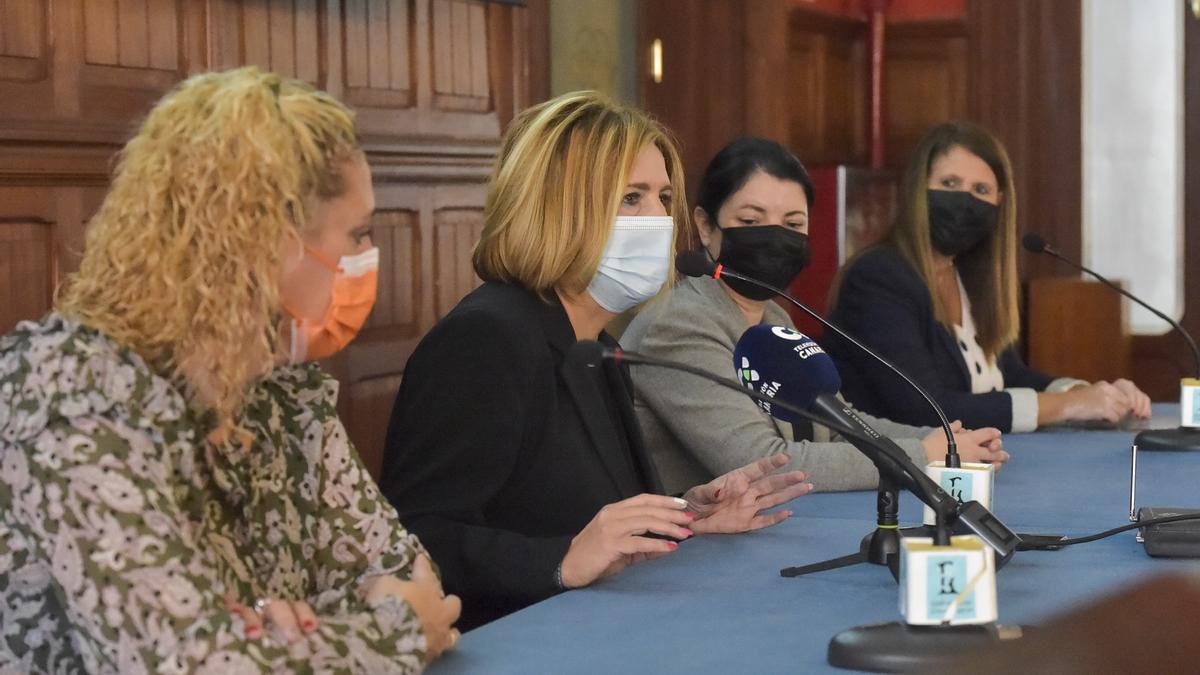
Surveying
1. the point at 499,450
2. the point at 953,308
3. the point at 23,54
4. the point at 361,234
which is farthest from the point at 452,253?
the point at 361,234

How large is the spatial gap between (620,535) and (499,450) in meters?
0.28

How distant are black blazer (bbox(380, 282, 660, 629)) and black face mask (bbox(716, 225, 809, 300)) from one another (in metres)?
0.66

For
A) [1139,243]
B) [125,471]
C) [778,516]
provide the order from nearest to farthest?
[125,471]
[778,516]
[1139,243]

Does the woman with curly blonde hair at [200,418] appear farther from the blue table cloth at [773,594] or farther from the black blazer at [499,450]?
the black blazer at [499,450]

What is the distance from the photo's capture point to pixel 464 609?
6.48 ft

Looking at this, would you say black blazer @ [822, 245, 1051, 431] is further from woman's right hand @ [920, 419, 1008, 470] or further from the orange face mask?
the orange face mask

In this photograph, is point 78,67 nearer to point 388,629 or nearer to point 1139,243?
point 388,629

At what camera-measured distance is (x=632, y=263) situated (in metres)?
2.25

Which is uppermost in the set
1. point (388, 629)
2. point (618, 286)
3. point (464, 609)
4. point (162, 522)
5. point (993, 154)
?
point (993, 154)

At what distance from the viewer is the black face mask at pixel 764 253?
2.78 m

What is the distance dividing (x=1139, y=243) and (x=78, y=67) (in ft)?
12.7

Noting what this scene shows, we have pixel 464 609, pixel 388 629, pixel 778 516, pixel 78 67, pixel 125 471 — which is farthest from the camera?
pixel 78 67

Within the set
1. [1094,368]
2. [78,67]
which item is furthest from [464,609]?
[1094,368]

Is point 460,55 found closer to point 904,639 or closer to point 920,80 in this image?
point 920,80
